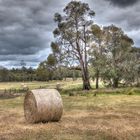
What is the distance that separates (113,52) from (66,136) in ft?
138

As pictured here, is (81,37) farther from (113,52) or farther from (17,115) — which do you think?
(17,115)

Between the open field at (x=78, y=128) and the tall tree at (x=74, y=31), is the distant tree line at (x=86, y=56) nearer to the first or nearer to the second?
the tall tree at (x=74, y=31)

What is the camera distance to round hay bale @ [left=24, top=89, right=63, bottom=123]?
14898 millimetres

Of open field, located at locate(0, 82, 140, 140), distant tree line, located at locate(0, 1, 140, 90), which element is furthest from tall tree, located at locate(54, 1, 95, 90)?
open field, located at locate(0, 82, 140, 140)

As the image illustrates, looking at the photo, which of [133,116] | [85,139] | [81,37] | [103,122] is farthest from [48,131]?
[81,37]

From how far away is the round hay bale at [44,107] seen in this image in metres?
14.9

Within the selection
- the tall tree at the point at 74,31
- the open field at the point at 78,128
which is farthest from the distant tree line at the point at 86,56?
the open field at the point at 78,128

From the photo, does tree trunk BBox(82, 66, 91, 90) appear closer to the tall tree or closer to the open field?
the tall tree

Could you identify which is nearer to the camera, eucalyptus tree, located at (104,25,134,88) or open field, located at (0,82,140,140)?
open field, located at (0,82,140,140)

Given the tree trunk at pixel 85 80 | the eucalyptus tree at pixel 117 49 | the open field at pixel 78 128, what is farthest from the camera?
the eucalyptus tree at pixel 117 49

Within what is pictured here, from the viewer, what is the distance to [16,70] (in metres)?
141

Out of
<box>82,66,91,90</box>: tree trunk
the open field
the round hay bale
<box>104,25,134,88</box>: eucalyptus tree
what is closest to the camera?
the open field

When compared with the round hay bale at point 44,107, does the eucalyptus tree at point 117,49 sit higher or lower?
higher

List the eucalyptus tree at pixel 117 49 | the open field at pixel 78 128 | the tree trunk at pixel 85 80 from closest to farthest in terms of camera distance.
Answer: the open field at pixel 78 128 → the tree trunk at pixel 85 80 → the eucalyptus tree at pixel 117 49
